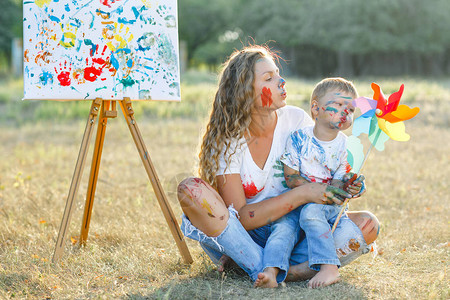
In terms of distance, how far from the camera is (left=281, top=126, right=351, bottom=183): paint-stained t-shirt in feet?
9.02

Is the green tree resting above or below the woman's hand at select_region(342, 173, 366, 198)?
above

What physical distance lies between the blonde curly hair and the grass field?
0.19 metres

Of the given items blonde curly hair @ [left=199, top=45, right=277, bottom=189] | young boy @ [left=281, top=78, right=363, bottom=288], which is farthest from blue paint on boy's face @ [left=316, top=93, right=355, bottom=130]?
blonde curly hair @ [left=199, top=45, right=277, bottom=189]

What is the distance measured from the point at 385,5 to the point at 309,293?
22.1 metres

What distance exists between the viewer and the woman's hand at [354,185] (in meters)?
2.59

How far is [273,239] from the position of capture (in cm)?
270

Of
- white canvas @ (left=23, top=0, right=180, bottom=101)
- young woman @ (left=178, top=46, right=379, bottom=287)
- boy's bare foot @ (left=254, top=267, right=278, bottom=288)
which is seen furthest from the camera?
white canvas @ (left=23, top=0, right=180, bottom=101)

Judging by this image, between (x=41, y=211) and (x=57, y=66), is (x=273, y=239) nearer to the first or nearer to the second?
(x=57, y=66)

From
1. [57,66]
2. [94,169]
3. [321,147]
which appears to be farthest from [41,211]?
[321,147]

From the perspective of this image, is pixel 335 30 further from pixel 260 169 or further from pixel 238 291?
pixel 238 291

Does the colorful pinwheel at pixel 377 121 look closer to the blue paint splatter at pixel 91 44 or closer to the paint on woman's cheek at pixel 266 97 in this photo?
the paint on woman's cheek at pixel 266 97

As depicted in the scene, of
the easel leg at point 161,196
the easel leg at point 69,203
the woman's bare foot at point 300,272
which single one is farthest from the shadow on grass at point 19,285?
the woman's bare foot at point 300,272

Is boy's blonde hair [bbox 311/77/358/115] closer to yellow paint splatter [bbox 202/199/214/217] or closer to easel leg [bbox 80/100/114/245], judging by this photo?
yellow paint splatter [bbox 202/199/214/217]

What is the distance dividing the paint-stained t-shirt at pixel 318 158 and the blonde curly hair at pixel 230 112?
296 millimetres
